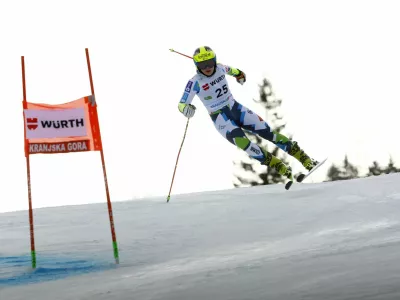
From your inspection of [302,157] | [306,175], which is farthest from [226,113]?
[306,175]

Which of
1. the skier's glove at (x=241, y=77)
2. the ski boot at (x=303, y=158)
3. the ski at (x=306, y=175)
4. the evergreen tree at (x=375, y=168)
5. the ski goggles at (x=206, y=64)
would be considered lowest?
the ski at (x=306, y=175)

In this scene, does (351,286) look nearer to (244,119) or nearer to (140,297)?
(140,297)

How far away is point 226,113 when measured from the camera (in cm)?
901

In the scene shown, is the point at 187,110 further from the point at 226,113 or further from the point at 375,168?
the point at 375,168

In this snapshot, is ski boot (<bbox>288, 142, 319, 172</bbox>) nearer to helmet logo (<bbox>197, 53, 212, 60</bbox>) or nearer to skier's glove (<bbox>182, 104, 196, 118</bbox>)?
skier's glove (<bbox>182, 104, 196, 118</bbox>)

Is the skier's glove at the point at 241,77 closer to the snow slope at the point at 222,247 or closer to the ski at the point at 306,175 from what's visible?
the ski at the point at 306,175

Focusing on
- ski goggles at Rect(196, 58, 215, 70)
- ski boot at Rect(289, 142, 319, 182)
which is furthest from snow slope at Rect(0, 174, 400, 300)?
ski goggles at Rect(196, 58, 215, 70)

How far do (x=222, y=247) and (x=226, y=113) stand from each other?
2861mm

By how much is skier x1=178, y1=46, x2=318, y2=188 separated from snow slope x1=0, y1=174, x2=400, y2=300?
0.71 meters

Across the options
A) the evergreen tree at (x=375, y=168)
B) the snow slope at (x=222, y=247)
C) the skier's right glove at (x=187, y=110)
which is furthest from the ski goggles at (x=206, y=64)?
the evergreen tree at (x=375, y=168)

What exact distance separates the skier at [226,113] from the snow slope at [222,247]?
27.8 inches

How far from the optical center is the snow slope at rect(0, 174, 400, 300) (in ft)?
13.6

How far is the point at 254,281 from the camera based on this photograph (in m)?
4.27

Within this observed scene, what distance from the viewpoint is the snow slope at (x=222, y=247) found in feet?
13.6
